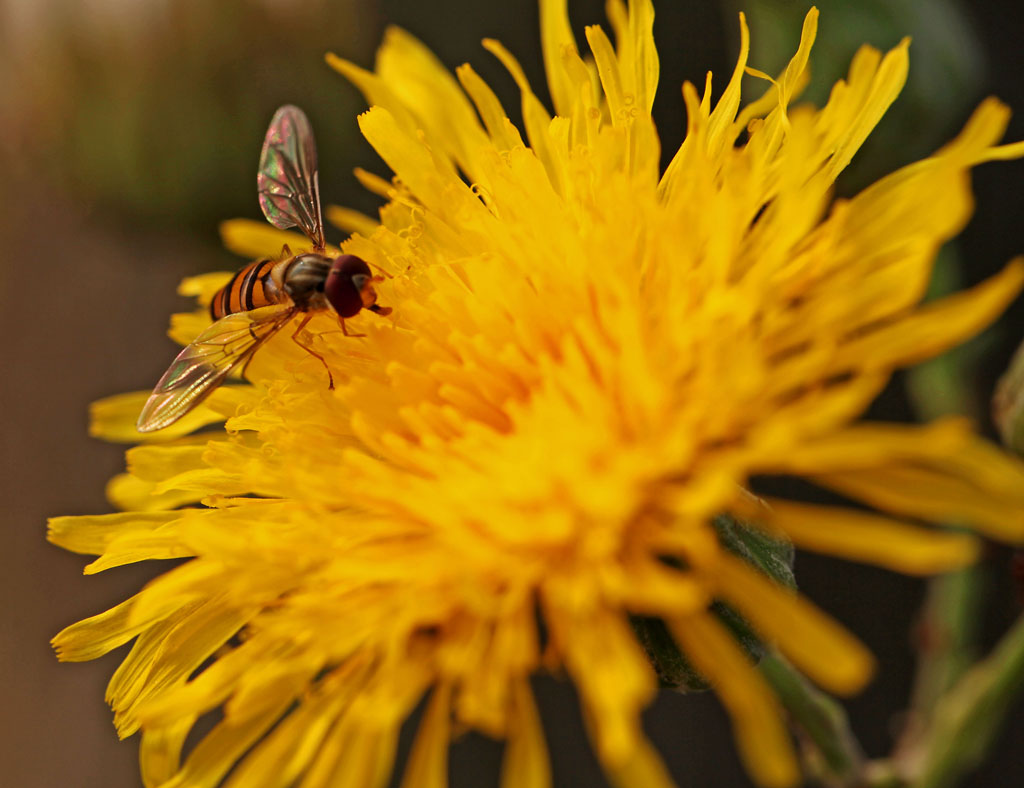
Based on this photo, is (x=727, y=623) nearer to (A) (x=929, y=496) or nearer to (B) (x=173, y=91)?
(A) (x=929, y=496)

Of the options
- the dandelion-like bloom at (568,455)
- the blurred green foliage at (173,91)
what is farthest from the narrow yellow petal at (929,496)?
the blurred green foliage at (173,91)

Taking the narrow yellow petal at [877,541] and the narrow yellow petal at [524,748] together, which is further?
the narrow yellow petal at [524,748]

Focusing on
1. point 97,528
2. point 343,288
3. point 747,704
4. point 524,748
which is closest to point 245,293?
Answer: point 343,288

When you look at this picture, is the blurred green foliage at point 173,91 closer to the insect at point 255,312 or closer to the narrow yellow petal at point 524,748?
the insect at point 255,312

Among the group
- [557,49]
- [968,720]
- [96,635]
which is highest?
[557,49]

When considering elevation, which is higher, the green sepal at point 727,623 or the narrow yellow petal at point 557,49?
the narrow yellow petal at point 557,49

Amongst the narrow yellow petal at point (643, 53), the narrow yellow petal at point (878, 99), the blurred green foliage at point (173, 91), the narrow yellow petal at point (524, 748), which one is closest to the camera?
the narrow yellow petal at point (524, 748)
